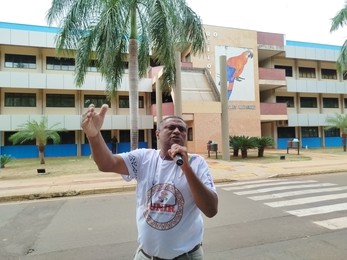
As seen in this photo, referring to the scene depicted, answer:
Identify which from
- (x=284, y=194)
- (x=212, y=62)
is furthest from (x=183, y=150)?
(x=212, y=62)

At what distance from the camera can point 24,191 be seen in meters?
10.2

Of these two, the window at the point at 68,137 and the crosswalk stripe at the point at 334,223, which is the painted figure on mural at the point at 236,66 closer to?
the window at the point at 68,137

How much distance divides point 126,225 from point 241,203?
3.13m

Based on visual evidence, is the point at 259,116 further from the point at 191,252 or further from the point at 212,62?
the point at 191,252

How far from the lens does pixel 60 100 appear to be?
88.5 feet

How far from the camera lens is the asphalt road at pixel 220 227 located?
15.1 ft

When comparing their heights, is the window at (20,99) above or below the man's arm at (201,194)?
above

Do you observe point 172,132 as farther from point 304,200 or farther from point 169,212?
point 304,200

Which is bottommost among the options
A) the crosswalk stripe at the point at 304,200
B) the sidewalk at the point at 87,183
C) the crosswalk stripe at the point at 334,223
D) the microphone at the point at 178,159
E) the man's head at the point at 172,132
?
the crosswalk stripe at the point at 334,223

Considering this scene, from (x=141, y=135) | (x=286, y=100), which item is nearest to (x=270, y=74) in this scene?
(x=286, y=100)

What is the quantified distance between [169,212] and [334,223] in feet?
16.2

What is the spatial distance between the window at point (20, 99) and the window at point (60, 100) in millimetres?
1147

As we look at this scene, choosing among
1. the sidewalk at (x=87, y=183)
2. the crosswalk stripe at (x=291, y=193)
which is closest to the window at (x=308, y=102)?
the sidewalk at (x=87, y=183)

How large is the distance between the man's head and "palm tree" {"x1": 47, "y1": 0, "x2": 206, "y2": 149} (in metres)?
9.71
